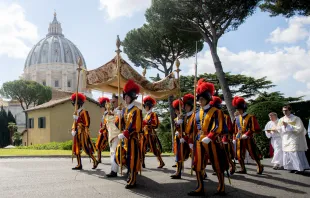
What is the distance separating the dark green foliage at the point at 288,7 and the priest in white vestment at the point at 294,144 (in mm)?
8838

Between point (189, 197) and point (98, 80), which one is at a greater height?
point (98, 80)

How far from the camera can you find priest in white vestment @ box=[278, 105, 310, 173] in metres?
8.84

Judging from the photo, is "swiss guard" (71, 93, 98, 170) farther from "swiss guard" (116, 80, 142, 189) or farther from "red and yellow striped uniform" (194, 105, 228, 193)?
"red and yellow striped uniform" (194, 105, 228, 193)

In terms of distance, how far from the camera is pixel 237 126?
345 inches

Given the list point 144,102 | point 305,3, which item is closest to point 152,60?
point 305,3

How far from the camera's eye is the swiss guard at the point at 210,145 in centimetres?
587

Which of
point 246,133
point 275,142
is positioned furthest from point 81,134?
point 275,142

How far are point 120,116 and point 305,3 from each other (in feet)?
42.0

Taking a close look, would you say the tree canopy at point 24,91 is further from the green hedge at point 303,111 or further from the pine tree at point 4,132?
the green hedge at point 303,111

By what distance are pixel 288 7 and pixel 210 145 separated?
12.8 m

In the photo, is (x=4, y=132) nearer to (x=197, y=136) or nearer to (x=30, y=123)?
(x=30, y=123)

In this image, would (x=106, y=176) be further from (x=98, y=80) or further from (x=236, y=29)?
(x=236, y=29)

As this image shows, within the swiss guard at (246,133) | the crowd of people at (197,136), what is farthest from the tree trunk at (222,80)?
the swiss guard at (246,133)

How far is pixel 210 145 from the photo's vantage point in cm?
593
